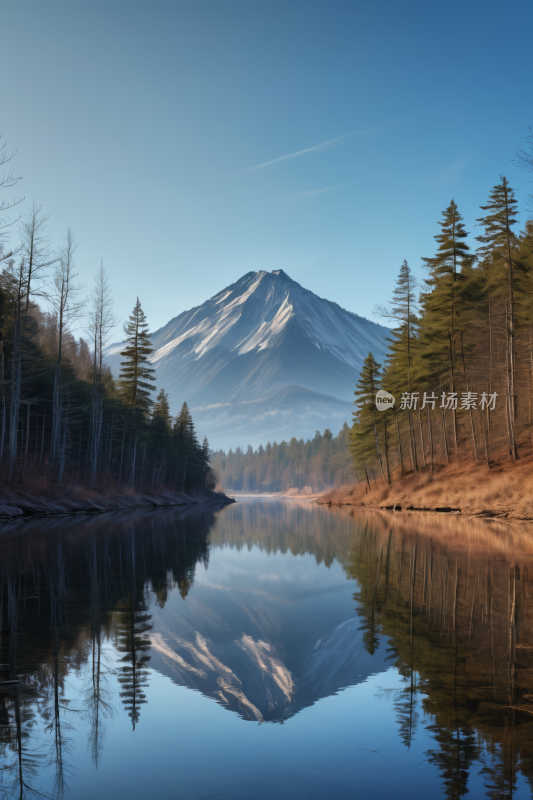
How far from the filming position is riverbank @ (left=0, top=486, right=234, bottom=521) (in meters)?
30.4

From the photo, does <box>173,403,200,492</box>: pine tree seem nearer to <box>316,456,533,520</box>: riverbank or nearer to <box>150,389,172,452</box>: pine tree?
<box>150,389,172,452</box>: pine tree

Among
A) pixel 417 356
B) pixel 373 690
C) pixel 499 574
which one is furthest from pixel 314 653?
pixel 417 356

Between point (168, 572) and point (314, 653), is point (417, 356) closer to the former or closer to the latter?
point (168, 572)

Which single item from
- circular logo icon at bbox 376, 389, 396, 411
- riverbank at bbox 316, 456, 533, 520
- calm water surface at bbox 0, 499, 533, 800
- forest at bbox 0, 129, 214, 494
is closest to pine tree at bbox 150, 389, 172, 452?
forest at bbox 0, 129, 214, 494

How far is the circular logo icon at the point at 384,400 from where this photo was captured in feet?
176

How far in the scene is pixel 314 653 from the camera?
7004 millimetres

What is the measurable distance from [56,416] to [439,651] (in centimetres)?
3724

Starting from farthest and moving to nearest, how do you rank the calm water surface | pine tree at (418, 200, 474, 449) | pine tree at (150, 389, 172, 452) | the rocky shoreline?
1. pine tree at (150, 389, 172, 452)
2. pine tree at (418, 200, 474, 449)
3. the rocky shoreline
4. the calm water surface

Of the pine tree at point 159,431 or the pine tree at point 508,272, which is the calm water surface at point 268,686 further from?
the pine tree at point 159,431

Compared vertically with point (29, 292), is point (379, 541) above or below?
below

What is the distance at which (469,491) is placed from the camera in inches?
1341

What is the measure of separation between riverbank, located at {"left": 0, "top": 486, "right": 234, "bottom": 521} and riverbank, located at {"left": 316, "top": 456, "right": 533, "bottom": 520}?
877 inches

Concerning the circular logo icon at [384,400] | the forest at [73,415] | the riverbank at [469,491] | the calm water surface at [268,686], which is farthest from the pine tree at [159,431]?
the calm water surface at [268,686]

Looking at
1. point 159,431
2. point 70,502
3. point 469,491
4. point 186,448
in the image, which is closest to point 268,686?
point 469,491
